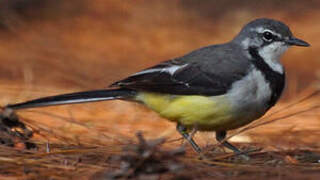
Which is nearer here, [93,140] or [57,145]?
[57,145]

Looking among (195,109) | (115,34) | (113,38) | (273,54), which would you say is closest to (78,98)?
(195,109)

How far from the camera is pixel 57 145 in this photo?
520 centimetres

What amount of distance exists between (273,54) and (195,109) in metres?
0.83

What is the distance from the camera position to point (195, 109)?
211 inches

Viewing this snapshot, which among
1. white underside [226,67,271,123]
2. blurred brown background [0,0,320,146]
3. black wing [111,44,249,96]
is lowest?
white underside [226,67,271,123]

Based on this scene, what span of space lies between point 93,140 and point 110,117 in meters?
1.19

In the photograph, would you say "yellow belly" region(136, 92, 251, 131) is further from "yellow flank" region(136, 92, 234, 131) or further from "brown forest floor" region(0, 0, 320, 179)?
"brown forest floor" region(0, 0, 320, 179)

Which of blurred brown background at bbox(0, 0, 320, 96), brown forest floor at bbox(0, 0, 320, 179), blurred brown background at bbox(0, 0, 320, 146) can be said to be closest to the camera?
brown forest floor at bbox(0, 0, 320, 179)

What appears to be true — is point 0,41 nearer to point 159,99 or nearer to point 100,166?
point 159,99

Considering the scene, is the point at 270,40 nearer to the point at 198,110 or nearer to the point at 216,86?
the point at 216,86

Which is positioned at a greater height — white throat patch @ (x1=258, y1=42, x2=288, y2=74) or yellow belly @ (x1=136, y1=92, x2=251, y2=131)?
white throat patch @ (x1=258, y1=42, x2=288, y2=74)

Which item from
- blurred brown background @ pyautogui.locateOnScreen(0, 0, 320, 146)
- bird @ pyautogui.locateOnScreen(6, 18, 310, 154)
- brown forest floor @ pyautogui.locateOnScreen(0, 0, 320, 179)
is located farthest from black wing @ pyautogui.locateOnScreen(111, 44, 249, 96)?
blurred brown background @ pyautogui.locateOnScreen(0, 0, 320, 146)

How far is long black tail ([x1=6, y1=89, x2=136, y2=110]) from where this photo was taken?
17.4 ft

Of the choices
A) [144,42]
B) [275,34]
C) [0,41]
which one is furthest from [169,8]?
[275,34]
